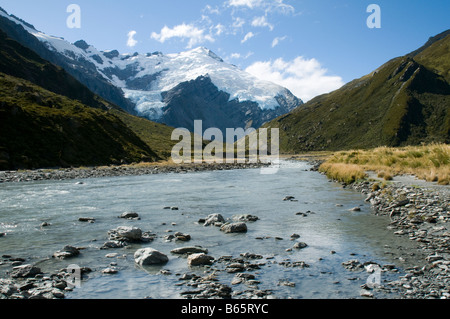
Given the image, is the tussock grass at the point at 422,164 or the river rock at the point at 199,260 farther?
the tussock grass at the point at 422,164

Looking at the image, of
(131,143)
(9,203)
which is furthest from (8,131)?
(9,203)

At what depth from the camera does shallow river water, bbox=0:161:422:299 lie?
916cm

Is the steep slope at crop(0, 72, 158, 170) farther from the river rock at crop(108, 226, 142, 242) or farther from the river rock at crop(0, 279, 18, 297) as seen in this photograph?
the river rock at crop(0, 279, 18, 297)

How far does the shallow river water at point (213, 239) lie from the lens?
30.0ft

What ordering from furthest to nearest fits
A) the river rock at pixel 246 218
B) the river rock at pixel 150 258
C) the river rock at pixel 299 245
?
1. the river rock at pixel 246 218
2. the river rock at pixel 299 245
3. the river rock at pixel 150 258

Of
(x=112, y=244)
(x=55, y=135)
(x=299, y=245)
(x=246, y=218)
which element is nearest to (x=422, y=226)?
(x=299, y=245)

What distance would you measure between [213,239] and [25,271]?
7.11m

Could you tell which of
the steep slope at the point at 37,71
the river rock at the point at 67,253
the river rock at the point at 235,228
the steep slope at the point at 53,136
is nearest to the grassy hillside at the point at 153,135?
the steep slope at the point at 53,136

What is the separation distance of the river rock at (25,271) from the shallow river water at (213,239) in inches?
15.7

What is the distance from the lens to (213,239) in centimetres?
1433

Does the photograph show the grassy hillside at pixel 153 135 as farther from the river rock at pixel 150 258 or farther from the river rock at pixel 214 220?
the river rock at pixel 150 258

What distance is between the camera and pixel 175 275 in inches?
392

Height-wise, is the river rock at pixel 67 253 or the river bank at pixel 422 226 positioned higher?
the river bank at pixel 422 226
